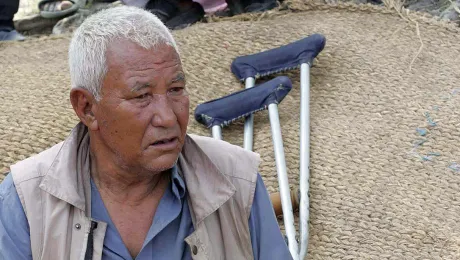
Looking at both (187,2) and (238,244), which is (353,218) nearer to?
(238,244)

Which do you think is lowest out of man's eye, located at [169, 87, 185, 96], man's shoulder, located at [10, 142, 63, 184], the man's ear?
man's shoulder, located at [10, 142, 63, 184]

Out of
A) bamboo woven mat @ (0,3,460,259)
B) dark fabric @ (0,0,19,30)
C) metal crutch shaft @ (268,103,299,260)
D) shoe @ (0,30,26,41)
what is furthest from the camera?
dark fabric @ (0,0,19,30)

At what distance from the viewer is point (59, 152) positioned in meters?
2.00

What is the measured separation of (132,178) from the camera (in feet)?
6.68

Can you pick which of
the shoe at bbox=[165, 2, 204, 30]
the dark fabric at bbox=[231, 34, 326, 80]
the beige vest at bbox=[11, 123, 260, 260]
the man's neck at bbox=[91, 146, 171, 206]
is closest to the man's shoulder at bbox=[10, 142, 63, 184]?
the beige vest at bbox=[11, 123, 260, 260]

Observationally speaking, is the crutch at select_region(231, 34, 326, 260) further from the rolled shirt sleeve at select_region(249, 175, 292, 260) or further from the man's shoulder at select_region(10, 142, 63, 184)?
the man's shoulder at select_region(10, 142, 63, 184)

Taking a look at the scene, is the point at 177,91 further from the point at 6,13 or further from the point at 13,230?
the point at 6,13

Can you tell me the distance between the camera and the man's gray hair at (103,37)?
1857mm

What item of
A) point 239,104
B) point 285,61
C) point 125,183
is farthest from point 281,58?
point 125,183

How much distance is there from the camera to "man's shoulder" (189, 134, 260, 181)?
2.06 meters

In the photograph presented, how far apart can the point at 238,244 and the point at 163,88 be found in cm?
45

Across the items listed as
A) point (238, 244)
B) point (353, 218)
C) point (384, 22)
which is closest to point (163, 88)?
point (238, 244)

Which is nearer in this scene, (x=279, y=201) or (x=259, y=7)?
(x=279, y=201)

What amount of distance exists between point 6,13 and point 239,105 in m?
1.83
